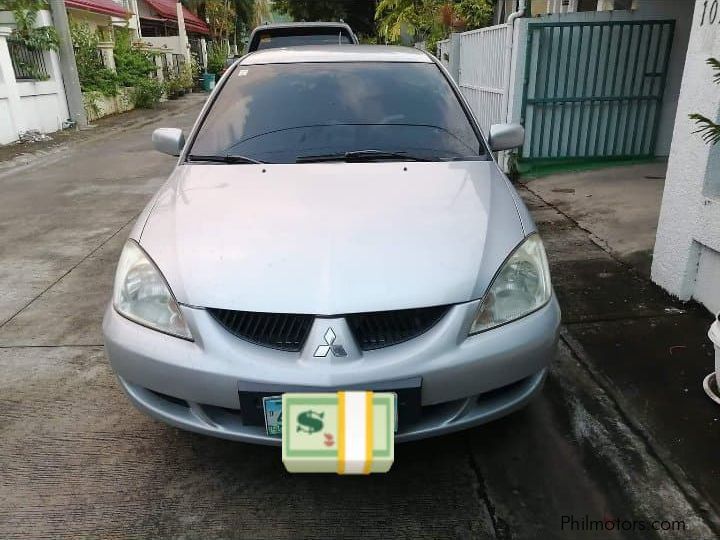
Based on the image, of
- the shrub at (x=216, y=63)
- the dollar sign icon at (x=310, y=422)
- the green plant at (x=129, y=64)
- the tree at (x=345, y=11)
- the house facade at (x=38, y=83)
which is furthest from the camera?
the shrub at (x=216, y=63)

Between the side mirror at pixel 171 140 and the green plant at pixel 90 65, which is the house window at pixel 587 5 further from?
the green plant at pixel 90 65

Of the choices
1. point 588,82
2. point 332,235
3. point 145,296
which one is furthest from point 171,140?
point 588,82

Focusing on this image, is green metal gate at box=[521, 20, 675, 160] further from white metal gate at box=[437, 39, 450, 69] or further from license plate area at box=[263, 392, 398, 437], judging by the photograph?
license plate area at box=[263, 392, 398, 437]

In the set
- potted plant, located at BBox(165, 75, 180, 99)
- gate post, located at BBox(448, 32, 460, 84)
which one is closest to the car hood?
gate post, located at BBox(448, 32, 460, 84)

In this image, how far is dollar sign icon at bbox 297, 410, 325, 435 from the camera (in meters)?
1.74

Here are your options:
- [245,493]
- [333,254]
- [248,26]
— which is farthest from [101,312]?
[248,26]

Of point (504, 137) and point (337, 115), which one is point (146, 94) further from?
point (504, 137)

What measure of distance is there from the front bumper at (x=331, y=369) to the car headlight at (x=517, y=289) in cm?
4

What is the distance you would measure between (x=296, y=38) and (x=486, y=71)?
305 centimetres

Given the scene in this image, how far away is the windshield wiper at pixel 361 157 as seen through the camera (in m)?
2.76

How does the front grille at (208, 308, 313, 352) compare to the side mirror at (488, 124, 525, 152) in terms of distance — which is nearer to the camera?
the front grille at (208, 308, 313, 352)

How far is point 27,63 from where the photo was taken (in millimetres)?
11805

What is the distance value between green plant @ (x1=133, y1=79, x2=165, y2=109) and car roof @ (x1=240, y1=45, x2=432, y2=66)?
15890 millimetres

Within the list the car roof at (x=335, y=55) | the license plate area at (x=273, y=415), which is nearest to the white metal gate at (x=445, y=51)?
the car roof at (x=335, y=55)
